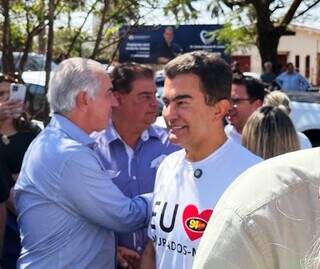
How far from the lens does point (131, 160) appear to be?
10.9 ft

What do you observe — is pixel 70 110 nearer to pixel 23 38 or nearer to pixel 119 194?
pixel 119 194

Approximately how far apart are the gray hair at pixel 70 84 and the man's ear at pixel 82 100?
15 millimetres

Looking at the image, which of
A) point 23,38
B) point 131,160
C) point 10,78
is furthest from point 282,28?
point 131,160

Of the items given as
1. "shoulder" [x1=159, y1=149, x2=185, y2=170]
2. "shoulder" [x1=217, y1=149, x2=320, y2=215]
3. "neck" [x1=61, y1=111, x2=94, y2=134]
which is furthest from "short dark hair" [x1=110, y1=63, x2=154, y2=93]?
"shoulder" [x1=217, y1=149, x2=320, y2=215]

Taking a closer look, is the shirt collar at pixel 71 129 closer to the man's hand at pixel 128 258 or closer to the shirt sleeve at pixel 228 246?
the man's hand at pixel 128 258

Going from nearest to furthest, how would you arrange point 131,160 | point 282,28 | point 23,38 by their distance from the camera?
point 131,160 → point 23,38 → point 282,28

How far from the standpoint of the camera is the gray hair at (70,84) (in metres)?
2.95

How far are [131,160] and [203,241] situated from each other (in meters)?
2.13

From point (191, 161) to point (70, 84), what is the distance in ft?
2.57

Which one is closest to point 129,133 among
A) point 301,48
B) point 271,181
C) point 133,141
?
point 133,141

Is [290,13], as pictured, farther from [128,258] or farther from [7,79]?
[128,258]

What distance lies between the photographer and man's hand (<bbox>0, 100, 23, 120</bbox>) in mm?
4367

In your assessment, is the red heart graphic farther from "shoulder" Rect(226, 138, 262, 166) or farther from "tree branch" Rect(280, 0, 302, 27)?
"tree branch" Rect(280, 0, 302, 27)

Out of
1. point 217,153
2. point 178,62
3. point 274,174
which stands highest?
point 178,62
